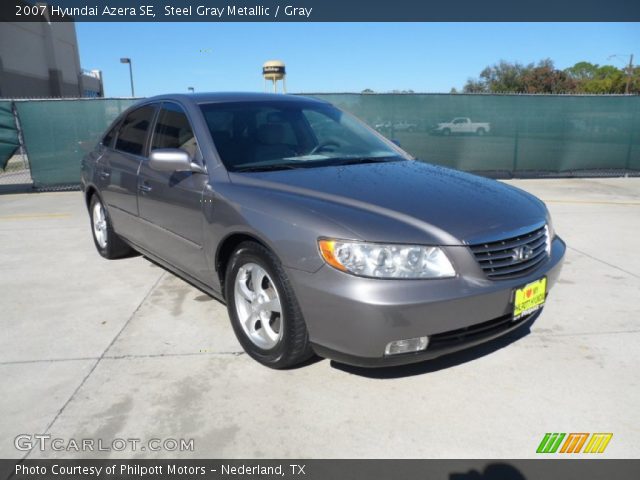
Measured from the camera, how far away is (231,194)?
113 inches

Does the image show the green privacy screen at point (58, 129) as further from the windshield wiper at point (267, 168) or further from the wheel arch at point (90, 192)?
the windshield wiper at point (267, 168)

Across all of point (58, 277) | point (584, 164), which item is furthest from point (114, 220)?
point (584, 164)

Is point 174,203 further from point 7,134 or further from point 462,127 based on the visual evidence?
point 462,127

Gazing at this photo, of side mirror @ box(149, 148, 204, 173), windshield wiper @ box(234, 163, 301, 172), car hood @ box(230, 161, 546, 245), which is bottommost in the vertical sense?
car hood @ box(230, 161, 546, 245)

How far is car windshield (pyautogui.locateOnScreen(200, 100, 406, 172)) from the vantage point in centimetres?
321

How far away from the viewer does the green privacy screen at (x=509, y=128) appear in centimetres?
1083

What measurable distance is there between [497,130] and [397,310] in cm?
1008

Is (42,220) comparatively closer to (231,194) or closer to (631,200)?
(231,194)

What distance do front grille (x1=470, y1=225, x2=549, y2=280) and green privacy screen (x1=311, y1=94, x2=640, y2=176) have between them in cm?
842

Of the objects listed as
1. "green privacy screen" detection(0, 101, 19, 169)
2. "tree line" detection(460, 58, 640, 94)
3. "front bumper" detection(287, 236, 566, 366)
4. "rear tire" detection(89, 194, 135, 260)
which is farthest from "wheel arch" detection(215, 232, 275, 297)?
"tree line" detection(460, 58, 640, 94)

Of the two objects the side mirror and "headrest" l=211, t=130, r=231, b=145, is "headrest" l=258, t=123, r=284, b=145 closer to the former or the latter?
"headrest" l=211, t=130, r=231, b=145

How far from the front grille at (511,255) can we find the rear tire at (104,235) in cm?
391

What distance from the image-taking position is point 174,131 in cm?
363

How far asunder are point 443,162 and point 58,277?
8.64 m
